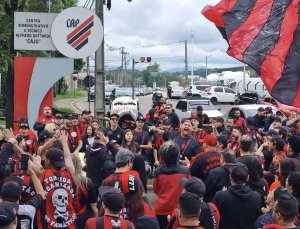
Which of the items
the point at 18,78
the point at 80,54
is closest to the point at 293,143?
the point at 80,54

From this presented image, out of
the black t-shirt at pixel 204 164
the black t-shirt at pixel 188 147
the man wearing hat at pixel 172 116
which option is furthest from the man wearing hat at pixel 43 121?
the black t-shirt at pixel 204 164

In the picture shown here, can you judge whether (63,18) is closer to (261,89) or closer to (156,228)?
(156,228)

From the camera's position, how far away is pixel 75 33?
16156 mm

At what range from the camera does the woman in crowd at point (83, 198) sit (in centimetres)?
621

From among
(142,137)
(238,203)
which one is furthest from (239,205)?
(142,137)

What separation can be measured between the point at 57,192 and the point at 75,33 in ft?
35.4

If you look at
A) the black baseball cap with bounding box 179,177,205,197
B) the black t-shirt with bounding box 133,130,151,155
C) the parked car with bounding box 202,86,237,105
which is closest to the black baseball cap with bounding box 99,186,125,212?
the black baseball cap with bounding box 179,177,205,197

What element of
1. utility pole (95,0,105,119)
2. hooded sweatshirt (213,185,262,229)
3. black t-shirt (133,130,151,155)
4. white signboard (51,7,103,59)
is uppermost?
white signboard (51,7,103,59)

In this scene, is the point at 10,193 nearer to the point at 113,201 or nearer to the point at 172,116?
the point at 113,201

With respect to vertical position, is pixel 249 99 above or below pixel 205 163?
above

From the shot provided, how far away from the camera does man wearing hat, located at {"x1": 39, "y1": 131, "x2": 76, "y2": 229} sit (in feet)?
19.4

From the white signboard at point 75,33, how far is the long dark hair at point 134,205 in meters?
10.9

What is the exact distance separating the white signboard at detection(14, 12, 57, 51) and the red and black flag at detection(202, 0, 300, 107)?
28.9 feet

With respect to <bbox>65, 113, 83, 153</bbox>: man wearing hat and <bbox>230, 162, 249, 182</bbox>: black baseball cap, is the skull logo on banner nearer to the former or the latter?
<bbox>230, 162, 249, 182</bbox>: black baseball cap
